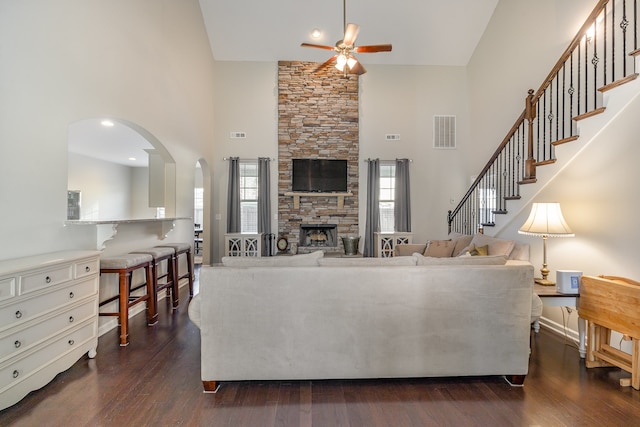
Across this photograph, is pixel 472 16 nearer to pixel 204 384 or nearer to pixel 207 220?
pixel 207 220

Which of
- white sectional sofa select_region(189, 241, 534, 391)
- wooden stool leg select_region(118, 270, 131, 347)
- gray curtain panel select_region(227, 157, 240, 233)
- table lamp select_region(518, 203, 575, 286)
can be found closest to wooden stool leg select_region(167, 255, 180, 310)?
wooden stool leg select_region(118, 270, 131, 347)

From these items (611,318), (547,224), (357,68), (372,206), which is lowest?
(611,318)

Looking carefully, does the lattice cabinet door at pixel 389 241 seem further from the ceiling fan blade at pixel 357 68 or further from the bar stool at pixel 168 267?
the bar stool at pixel 168 267

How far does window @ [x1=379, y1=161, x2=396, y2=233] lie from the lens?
22.2 ft

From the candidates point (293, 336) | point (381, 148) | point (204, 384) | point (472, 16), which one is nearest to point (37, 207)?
point (204, 384)

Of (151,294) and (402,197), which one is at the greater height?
(402,197)

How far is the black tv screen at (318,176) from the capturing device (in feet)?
21.6

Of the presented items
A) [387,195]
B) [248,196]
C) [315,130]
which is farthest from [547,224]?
[248,196]

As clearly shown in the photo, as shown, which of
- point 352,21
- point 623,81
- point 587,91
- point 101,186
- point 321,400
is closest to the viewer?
point 321,400

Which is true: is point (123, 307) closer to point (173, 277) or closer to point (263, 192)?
point (173, 277)

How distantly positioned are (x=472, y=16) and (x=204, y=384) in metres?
7.34

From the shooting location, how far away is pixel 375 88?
6.70 metres

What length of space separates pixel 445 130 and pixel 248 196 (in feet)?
15.2

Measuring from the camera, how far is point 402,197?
6609 millimetres
